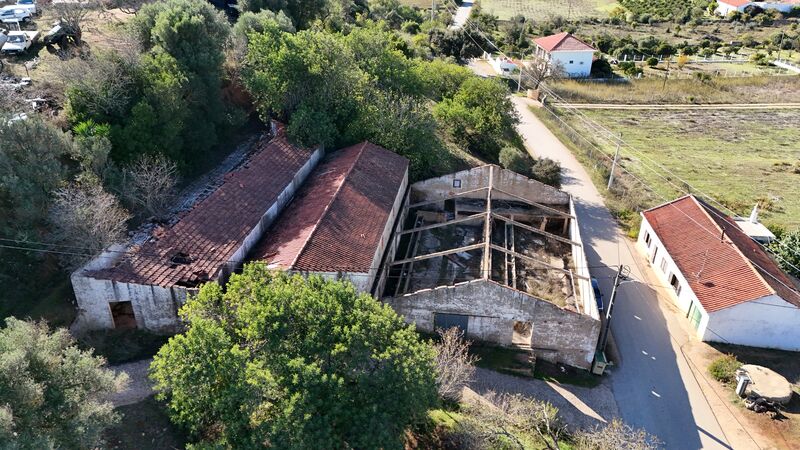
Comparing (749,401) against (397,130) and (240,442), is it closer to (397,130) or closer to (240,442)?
(240,442)

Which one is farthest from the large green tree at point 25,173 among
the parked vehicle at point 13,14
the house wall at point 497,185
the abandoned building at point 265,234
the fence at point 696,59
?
the fence at point 696,59

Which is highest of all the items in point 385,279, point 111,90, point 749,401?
point 111,90

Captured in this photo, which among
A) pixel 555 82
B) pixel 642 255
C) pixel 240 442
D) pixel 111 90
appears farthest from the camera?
pixel 555 82

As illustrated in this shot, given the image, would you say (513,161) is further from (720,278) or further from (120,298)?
(120,298)

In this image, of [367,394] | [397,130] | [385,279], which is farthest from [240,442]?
[397,130]

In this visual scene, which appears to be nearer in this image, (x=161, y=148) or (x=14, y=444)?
(x=14, y=444)
